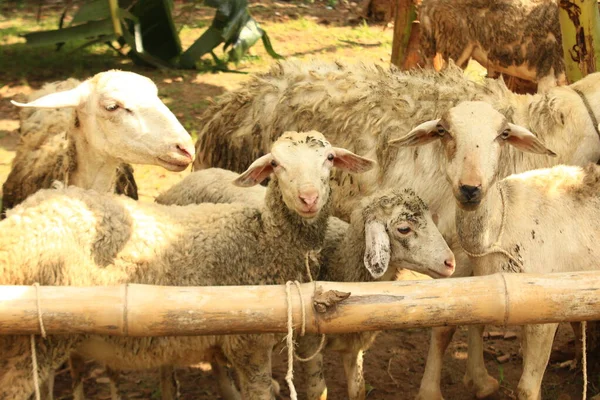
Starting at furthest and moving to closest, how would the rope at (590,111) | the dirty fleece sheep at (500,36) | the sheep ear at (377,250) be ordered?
1. the dirty fleece sheep at (500,36)
2. the rope at (590,111)
3. the sheep ear at (377,250)

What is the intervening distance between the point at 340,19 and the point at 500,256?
29.5 feet

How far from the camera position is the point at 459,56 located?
336 inches

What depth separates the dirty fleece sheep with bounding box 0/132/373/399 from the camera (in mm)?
3471

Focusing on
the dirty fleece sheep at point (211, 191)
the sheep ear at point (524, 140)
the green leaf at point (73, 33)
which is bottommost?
the green leaf at point (73, 33)

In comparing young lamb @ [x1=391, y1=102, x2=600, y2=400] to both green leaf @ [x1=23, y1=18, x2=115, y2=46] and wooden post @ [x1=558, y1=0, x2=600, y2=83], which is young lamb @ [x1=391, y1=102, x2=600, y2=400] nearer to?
wooden post @ [x1=558, y1=0, x2=600, y2=83]

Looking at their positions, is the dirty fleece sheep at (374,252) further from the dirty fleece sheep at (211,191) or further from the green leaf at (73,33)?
the green leaf at (73,33)

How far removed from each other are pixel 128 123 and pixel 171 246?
688mm

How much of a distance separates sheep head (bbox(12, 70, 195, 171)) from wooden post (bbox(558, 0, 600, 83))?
8.91 feet

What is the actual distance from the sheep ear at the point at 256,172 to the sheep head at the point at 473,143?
0.64 metres

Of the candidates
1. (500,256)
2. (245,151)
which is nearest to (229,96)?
(245,151)

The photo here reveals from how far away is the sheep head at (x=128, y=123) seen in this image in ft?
13.3

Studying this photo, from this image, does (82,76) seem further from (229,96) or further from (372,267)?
(372,267)

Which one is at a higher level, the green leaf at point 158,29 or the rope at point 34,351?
the rope at point 34,351

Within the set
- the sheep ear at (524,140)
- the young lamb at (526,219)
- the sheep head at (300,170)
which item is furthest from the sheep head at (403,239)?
the sheep ear at (524,140)
